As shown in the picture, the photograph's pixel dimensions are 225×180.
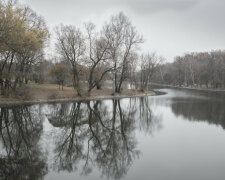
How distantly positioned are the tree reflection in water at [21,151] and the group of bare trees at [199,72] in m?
67.8

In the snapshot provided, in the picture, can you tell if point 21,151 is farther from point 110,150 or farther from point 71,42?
point 71,42

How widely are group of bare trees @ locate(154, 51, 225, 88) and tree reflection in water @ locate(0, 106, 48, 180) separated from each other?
222 feet

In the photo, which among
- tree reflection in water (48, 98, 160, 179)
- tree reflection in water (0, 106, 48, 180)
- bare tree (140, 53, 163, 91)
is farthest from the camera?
bare tree (140, 53, 163, 91)

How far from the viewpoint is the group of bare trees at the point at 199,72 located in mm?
70062

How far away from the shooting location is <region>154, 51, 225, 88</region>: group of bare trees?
7006 centimetres

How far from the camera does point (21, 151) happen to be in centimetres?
801


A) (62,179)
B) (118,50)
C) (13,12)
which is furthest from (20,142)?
(118,50)

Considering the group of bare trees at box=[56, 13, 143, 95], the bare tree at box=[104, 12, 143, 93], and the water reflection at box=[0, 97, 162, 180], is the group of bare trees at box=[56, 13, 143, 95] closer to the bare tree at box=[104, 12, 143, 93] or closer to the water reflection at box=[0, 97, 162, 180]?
the bare tree at box=[104, 12, 143, 93]

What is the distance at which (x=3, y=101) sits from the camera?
22078 millimetres

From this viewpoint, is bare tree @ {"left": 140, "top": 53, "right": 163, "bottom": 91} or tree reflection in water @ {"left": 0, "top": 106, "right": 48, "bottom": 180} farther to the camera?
bare tree @ {"left": 140, "top": 53, "right": 163, "bottom": 91}

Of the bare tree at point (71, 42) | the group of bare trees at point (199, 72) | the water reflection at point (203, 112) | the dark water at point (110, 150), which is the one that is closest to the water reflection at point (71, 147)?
the dark water at point (110, 150)

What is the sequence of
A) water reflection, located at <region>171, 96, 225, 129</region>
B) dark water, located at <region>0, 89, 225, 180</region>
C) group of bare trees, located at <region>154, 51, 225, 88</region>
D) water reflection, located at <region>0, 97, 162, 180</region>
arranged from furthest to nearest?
group of bare trees, located at <region>154, 51, 225, 88</region> < water reflection, located at <region>171, 96, 225, 129</region> < water reflection, located at <region>0, 97, 162, 180</region> < dark water, located at <region>0, 89, 225, 180</region>

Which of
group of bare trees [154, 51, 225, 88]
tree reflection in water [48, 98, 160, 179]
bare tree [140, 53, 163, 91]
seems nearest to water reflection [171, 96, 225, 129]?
tree reflection in water [48, 98, 160, 179]

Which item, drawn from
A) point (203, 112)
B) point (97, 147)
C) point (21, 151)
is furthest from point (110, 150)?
point (203, 112)
